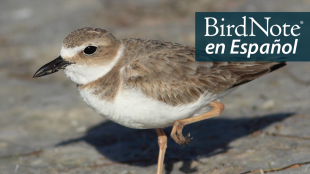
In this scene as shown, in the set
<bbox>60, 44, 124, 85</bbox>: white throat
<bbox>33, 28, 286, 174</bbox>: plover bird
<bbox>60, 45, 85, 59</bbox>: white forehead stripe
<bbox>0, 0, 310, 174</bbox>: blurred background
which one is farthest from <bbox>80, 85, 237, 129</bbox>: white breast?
<bbox>0, 0, 310, 174</bbox>: blurred background

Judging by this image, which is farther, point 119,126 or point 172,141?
point 119,126

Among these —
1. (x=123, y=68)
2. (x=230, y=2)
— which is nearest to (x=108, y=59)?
(x=123, y=68)

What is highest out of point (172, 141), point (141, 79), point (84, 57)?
point (84, 57)

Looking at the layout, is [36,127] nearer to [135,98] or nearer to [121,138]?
[121,138]

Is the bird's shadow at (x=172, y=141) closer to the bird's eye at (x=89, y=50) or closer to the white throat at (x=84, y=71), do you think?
the white throat at (x=84, y=71)

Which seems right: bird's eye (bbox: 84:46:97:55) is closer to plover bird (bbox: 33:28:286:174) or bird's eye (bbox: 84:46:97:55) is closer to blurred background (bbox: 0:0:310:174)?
plover bird (bbox: 33:28:286:174)

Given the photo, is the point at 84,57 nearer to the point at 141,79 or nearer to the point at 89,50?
the point at 89,50

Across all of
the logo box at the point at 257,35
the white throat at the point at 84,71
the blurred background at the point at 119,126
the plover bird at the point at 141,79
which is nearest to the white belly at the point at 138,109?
the plover bird at the point at 141,79

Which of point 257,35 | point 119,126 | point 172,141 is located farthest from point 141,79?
point 257,35

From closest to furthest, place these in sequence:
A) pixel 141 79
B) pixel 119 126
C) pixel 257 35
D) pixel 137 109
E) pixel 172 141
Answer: pixel 137 109
pixel 141 79
pixel 172 141
pixel 119 126
pixel 257 35
